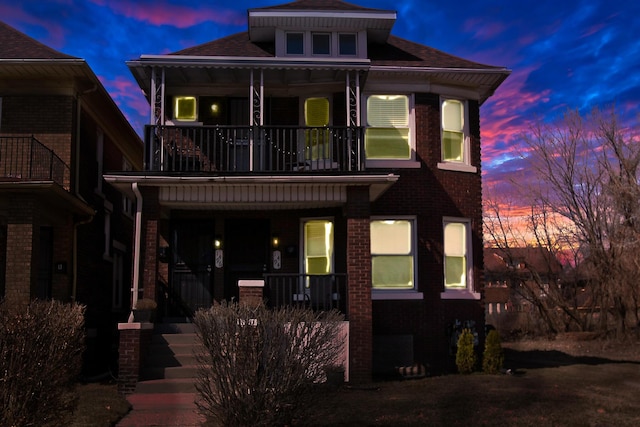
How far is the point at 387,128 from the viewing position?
48.9ft

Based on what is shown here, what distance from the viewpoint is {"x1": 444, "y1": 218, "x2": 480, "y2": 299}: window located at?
587 inches

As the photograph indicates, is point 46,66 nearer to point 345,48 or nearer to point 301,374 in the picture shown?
point 345,48

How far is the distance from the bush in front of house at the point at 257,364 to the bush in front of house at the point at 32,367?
1.43 meters

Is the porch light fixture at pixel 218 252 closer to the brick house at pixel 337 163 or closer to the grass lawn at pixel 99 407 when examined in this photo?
the brick house at pixel 337 163

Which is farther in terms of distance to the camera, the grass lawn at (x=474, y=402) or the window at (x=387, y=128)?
the window at (x=387, y=128)

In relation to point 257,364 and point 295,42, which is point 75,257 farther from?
point 257,364

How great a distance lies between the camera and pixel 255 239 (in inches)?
581

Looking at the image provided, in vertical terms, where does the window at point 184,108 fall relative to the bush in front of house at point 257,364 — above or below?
above

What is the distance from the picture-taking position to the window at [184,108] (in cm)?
1505

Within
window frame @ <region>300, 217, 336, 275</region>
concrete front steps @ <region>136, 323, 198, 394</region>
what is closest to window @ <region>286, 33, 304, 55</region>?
window frame @ <region>300, 217, 336, 275</region>

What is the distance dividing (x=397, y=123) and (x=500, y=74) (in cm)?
256

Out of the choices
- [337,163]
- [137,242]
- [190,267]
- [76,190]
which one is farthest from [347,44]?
[76,190]

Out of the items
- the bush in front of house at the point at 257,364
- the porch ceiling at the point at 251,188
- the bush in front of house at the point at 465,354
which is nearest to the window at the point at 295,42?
the porch ceiling at the point at 251,188

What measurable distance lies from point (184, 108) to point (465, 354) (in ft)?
26.8
